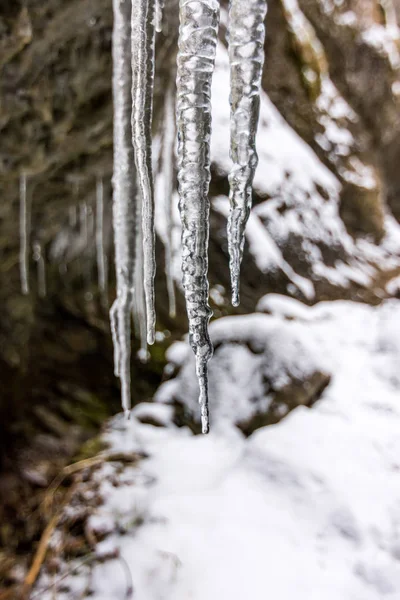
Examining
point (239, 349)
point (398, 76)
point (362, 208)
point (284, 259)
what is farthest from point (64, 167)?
point (398, 76)

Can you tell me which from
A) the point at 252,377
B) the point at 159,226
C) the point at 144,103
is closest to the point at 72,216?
the point at 159,226

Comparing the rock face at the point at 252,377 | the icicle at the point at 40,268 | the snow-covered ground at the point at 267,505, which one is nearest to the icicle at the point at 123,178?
the snow-covered ground at the point at 267,505

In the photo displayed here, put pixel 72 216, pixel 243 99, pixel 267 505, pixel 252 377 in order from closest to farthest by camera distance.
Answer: pixel 243 99 < pixel 267 505 < pixel 252 377 < pixel 72 216

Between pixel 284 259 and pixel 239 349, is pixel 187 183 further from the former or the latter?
pixel 284 259

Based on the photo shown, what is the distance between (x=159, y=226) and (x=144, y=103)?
5.69 ft

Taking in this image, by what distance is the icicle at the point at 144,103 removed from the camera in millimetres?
677

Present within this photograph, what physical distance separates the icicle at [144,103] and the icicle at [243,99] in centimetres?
16

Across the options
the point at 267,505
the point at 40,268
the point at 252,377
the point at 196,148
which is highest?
the point at 196,148

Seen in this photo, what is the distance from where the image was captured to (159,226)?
2.43 m

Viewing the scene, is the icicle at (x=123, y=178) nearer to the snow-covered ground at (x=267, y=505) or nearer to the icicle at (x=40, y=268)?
the snow-covered ground at (x=267, y=505)

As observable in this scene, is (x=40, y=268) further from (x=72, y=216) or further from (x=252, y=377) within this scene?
(x=252, y=377)

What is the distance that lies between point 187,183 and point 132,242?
45 centimetres

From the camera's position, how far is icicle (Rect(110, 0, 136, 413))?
0.92m

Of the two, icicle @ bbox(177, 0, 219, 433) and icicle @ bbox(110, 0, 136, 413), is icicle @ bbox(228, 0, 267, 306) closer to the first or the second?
icicle @ bbox(177, 0, 219, 433)
